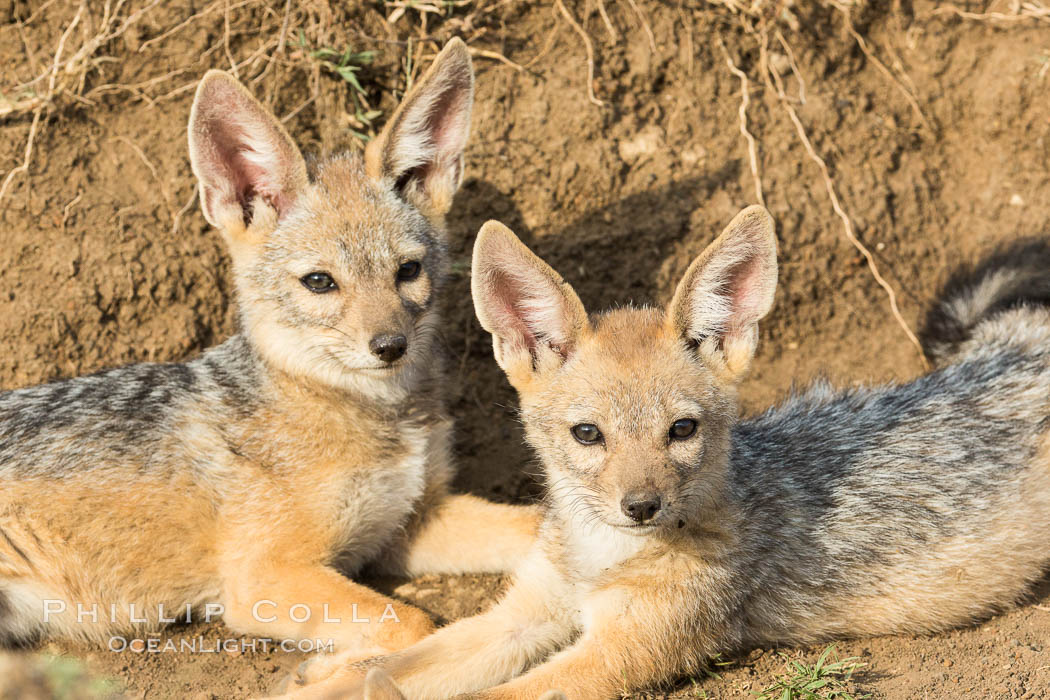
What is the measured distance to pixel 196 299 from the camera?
6.09 meters

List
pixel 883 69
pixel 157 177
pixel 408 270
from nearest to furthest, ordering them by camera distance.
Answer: pixel 408 270
pixel 157 177
pixel 883 69

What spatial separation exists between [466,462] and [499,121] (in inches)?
79.6

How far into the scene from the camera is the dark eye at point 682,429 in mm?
3885

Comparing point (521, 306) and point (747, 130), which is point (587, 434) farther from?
point (747, 130)

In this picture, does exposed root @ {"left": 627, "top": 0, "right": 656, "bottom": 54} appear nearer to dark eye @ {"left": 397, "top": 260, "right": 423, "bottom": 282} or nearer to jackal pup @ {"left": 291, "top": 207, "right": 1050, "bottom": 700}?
dark eye @ {"left": 397, "top": 260, "right": 423, "bottom": 282}

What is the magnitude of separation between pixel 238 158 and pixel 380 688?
8.28 ft

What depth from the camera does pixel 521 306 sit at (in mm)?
4184

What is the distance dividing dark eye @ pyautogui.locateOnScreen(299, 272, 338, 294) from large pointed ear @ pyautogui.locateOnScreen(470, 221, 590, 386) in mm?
947

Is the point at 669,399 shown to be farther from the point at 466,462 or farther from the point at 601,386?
the point at 466,462

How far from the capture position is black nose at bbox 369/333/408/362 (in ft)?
14.7

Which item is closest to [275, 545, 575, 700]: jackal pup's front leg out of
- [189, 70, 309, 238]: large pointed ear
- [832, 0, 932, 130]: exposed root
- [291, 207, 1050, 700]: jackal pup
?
[291, 207, 1050, 700]: jackal pup

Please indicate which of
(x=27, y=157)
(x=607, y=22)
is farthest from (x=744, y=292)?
(x=27, y=157)

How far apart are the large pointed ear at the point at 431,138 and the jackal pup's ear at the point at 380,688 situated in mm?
2310

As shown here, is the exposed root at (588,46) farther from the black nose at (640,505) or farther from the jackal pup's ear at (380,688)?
the jackal pup's ear at (380,688)
